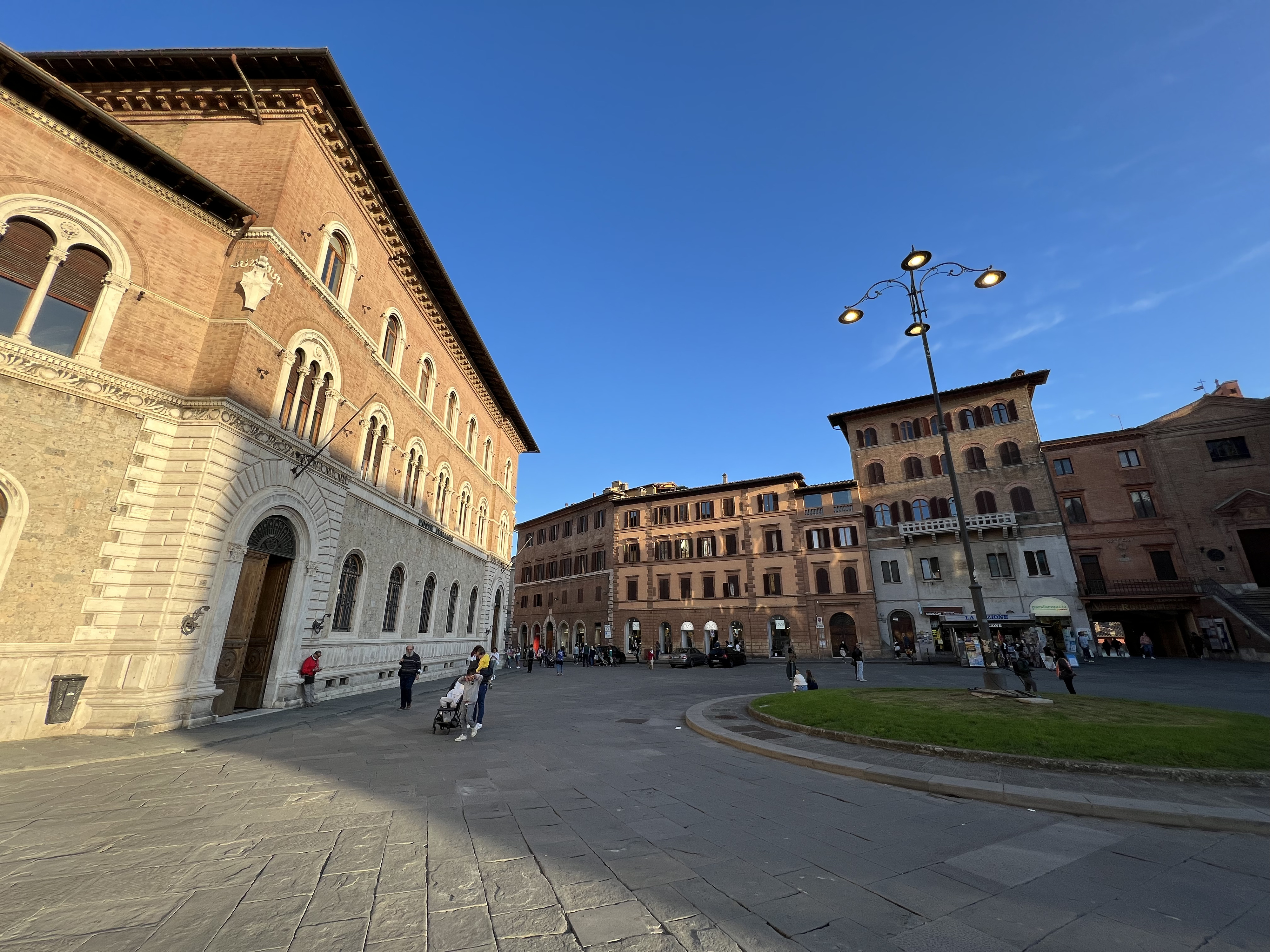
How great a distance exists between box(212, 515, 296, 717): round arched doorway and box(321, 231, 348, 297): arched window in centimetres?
720

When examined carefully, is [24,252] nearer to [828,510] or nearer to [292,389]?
[292,389]

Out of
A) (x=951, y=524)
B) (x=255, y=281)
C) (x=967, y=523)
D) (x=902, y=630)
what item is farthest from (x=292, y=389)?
(x=967, y=523)

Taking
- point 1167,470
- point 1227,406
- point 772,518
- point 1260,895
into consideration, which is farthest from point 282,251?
point 1227,406

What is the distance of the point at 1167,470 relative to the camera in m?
30.6

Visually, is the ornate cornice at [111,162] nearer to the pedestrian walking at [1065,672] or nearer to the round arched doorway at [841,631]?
the pedestrian walking at [1065,672]

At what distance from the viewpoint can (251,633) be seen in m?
12.5

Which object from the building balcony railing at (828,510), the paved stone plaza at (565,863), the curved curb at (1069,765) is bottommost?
the paved stone plaza at (565,863)

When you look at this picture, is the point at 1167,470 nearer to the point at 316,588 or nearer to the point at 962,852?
the point at 962,852

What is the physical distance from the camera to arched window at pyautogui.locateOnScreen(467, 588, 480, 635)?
26703mm

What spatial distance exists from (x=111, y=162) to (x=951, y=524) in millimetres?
40220

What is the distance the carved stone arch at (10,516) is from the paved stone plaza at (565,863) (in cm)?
343

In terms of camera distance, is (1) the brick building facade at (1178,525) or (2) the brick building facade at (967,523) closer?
(1) the brick building facade at (1178,525)

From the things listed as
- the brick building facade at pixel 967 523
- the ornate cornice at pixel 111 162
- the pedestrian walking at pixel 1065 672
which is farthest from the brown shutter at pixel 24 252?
the brick building facade at pixel 967 523

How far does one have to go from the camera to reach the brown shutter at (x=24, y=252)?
9.75 metres
